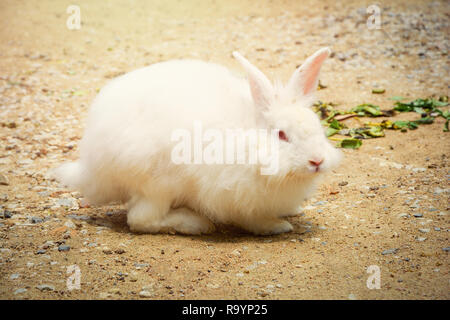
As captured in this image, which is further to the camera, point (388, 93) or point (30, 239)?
point (388, 93)

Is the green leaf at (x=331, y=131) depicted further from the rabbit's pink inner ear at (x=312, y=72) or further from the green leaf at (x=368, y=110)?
the rabbit's pink inner ear at (x=312, y=72)

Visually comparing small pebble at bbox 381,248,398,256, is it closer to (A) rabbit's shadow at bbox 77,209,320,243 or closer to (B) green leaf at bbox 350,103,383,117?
(A) rabbit's shadow at bbox 77,209,320,243

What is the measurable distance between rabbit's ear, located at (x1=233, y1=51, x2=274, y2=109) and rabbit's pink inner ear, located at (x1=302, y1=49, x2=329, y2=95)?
0.93 feet

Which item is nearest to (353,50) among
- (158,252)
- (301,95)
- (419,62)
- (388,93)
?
(419,62)

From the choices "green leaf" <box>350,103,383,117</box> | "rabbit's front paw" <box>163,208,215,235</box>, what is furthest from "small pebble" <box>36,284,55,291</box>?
"green leaf" <box>350,103,383,117</box>

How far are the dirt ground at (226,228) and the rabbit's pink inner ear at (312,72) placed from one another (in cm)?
111

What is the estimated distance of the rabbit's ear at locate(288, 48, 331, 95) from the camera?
340 centimetres

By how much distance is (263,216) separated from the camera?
12.0 ft

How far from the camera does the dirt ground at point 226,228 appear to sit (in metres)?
2.97

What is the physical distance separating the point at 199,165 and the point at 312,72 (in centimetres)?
107

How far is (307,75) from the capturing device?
3.46m

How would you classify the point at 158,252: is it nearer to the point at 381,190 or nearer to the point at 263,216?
the point at 263,216

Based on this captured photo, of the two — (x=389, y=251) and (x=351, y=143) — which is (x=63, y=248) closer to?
(x=389, y=251)
